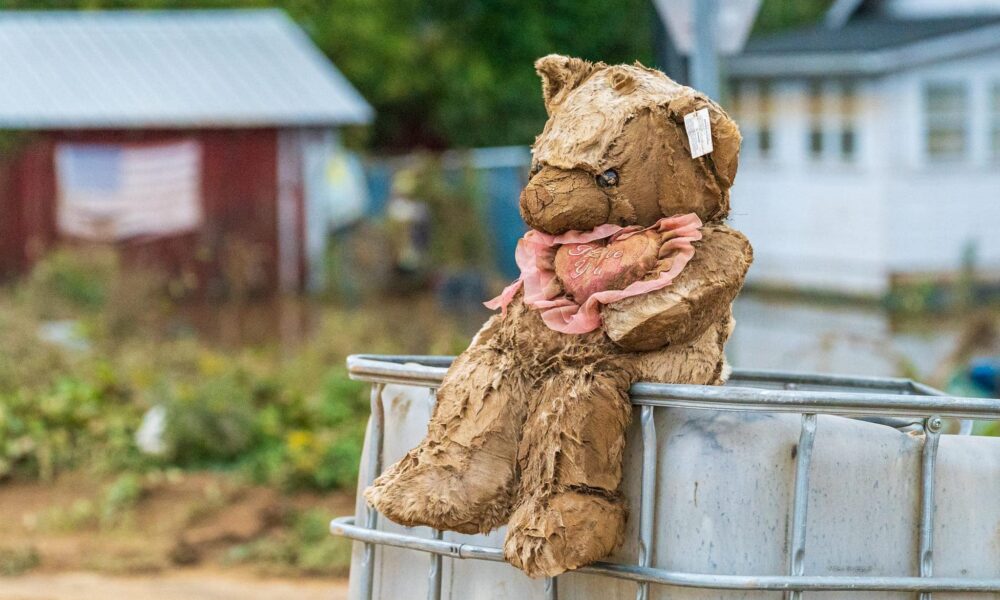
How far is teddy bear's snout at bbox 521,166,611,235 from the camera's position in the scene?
3066mm

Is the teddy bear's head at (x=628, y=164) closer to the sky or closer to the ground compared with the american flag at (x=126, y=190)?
closer to the ground

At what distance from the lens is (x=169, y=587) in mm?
6727

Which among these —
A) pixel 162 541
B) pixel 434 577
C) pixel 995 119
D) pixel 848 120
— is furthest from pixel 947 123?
pixel 434 577

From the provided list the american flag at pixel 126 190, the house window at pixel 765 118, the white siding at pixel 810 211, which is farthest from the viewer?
the house window at pixel 765 118

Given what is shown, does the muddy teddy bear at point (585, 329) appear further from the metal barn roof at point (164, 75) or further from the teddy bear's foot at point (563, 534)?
the metal barn roof at point (164, 75)

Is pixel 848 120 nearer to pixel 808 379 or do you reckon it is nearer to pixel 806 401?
pixel 808 379

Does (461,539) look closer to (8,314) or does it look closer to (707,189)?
(707,189)

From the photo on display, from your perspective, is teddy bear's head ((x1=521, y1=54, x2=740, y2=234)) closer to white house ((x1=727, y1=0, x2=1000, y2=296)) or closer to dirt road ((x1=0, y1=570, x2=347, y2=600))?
dirt road ((x1=0, y1=570, x2=347, y2=600))

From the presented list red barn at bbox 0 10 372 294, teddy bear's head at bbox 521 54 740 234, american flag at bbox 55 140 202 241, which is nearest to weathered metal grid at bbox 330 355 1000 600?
teddy bear's head at bbox 521 54 740 234

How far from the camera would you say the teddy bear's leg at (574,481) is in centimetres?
278

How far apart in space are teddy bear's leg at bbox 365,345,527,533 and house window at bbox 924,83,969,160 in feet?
54.1

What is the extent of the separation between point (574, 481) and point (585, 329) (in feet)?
1.14

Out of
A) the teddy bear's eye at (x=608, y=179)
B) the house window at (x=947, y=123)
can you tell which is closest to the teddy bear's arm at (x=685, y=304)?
the teddy bear's eye at (x=608, y=179)

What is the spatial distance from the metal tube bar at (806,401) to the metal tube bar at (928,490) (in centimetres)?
5
